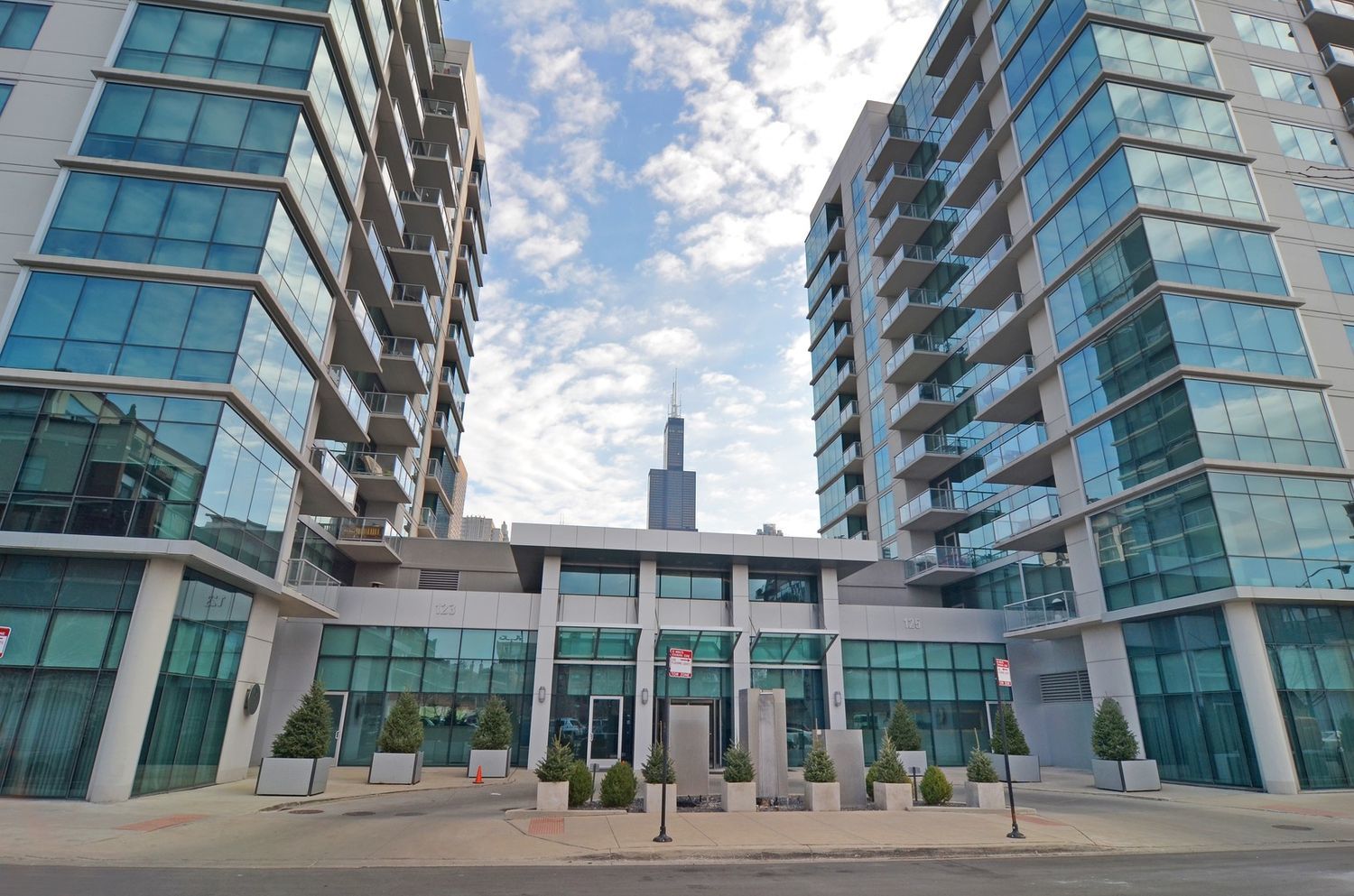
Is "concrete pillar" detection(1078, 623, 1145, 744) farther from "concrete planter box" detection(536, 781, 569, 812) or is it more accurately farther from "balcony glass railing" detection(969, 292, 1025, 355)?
"concrete planter box" detection(536, 781, 569, 812)

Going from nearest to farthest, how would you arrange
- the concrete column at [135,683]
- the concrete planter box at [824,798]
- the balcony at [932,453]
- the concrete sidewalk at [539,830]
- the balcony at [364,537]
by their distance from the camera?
1. the concrete sidewalk at [539,830]
2. the concrete column at [135,683]
3. the concrete planter box at [824,798]
4. the balcony at [364,537]
5. the balcony at [932,453]

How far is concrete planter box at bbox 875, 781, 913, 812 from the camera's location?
57.7ft

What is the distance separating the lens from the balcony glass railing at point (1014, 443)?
32594 mm

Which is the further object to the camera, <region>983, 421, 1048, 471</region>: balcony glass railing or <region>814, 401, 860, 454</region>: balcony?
<region>814, 401, 860, 454</region>: balcony

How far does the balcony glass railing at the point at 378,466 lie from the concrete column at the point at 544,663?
1044 centimetres

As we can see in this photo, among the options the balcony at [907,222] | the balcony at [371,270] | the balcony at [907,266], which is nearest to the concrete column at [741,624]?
the balcony at [371,270]

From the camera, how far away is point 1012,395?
33.5 meters

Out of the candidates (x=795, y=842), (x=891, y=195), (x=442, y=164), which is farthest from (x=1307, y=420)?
(x=442, y=164)

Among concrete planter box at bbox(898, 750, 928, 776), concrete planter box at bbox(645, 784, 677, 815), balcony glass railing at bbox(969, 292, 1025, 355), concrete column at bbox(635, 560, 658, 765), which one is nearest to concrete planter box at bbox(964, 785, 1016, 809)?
concrete planter box at bbox(898, 750, 928, 776)

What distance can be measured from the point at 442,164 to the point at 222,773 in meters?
30.5

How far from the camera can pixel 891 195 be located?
48.2m

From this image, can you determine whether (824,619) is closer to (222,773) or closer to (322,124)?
(222,773)

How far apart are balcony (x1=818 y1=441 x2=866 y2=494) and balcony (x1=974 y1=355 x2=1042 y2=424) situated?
14258 mm

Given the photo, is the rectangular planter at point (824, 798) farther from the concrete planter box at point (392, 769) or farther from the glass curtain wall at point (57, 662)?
the glass curtain wall at point (57, 662)
